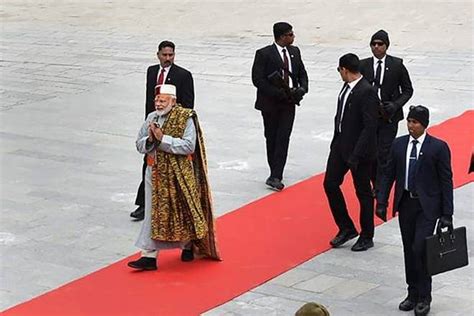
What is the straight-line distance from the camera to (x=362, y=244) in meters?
10.1

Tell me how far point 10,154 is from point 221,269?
210 inches

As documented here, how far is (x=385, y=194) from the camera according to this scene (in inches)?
345

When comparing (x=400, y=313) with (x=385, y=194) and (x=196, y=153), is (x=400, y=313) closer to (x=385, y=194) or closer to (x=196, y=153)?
(x=385, y=194)

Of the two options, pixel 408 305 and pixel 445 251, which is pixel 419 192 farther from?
pixel 408 305

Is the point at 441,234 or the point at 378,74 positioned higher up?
the point at 378,74

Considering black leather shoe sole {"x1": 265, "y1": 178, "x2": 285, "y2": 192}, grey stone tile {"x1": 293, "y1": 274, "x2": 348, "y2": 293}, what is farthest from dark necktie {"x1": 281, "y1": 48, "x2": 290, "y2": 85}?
grey stone tile {"x1": 293, "y1": 274, "x2": 348, "y2": 293}

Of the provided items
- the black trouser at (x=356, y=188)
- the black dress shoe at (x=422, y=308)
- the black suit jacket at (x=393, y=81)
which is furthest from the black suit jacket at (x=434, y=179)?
the black suit jacket at (x=393, y=81)

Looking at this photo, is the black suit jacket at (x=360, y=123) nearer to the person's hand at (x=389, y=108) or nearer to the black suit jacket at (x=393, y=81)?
the person's hand at (x=389, y=108)

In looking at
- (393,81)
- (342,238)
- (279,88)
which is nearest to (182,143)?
(342,238)

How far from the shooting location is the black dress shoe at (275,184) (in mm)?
12188

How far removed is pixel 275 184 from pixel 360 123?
2483 mm

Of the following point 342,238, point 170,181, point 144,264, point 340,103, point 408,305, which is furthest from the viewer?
point 342,238

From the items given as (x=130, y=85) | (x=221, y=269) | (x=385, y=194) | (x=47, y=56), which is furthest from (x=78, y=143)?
(x=47, y=56)

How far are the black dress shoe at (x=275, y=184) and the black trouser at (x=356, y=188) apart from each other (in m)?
2.06
